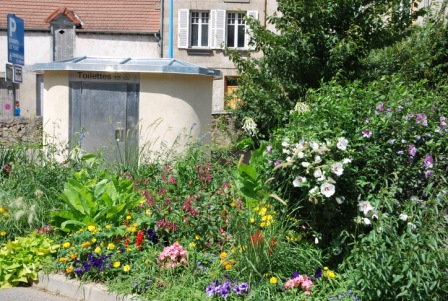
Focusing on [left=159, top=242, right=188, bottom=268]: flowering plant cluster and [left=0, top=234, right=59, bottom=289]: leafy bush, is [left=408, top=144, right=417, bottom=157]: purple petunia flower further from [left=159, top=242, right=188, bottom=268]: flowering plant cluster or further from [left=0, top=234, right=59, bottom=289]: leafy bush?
[left=0, top=234, right=59, bottom=289]: leafy bush

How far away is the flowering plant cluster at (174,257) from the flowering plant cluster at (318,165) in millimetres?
1314

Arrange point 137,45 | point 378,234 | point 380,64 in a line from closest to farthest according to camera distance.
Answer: point 378,234 < point 380,64 < point 137,45

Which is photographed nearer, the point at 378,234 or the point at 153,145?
the point at 378,234

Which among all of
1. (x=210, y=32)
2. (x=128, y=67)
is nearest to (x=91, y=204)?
(x=128, y=67)

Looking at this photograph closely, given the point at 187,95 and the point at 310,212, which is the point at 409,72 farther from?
the point at 310,212

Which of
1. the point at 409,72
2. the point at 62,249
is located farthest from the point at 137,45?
the point at 62,249

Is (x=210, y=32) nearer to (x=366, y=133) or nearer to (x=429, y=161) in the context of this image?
(x=366, y=133)

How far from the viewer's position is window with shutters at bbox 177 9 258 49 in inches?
1195

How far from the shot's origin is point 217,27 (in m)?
30.4

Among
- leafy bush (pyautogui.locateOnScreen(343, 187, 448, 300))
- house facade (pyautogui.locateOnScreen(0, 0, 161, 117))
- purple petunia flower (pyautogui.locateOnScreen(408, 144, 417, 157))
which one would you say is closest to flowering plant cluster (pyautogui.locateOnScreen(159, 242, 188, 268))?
leafy bush (pyautogui.locateOnScreen(343, 187, 448, 300))

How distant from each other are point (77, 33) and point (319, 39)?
70.5ft

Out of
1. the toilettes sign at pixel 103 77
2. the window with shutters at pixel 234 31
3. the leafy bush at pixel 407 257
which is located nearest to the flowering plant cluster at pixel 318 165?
the leafy bush at pixel 407 257

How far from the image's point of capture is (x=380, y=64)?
1300 cm

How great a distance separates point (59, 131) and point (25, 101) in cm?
2184
